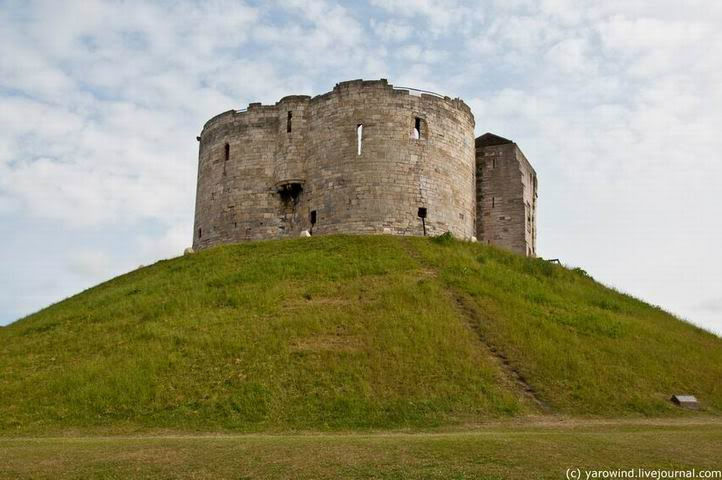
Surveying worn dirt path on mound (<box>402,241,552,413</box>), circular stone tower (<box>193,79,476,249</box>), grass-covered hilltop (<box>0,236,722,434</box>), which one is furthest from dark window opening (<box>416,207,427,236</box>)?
worn dirt path on mound (<box>402,241,552,413</box>)

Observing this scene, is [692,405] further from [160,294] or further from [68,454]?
[160,294]

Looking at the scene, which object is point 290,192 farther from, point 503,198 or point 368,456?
point 368,456

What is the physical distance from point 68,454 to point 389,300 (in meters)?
10.8

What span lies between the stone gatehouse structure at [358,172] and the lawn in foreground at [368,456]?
16227mm

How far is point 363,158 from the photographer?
2798cm

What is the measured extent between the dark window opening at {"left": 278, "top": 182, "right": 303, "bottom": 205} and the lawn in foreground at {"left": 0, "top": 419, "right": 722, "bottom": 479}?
17989 millimetres

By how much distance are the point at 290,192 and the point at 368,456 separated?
20.5 metres

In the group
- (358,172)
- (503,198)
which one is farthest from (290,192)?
(503,198)

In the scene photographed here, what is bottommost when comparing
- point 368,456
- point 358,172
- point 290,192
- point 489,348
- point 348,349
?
point 368,456

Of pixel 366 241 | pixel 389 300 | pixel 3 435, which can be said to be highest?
pixel 366 241

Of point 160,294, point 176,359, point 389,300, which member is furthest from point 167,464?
point 160,294

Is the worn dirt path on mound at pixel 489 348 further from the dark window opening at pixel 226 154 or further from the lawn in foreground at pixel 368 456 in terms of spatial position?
the dark window opening at pixel 226 154

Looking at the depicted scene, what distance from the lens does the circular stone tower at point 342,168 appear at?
91.2ft

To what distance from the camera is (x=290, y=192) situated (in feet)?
97.4
